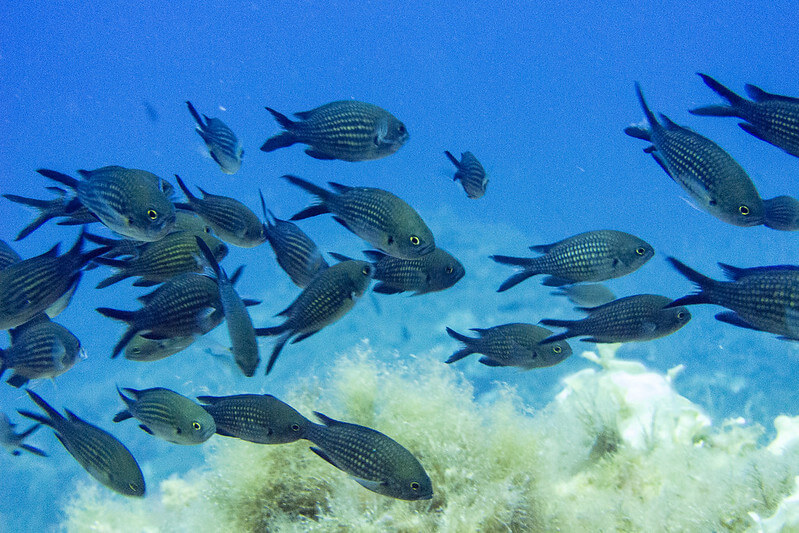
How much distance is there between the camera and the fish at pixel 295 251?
2.88m

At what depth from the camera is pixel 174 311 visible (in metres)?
2.56

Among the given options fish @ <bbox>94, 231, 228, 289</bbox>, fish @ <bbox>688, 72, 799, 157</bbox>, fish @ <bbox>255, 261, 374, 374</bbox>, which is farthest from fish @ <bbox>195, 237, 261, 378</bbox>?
fish @ <bbox>688, 72, 799, 157</bbox>

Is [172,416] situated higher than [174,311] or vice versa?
[174,311]

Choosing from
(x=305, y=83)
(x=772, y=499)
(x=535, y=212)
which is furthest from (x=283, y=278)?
(x=305, y=83)

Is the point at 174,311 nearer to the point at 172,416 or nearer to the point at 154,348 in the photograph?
the point at 172,416

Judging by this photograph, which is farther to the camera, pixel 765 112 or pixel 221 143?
pixel 221 143

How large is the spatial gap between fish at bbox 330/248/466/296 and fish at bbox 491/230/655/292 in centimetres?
44

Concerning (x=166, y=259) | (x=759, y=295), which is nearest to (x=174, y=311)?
(x=166, y=259)

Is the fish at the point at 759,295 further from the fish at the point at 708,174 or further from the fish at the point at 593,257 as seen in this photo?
the fish at the point at 593,257

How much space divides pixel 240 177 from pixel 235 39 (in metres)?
46.2

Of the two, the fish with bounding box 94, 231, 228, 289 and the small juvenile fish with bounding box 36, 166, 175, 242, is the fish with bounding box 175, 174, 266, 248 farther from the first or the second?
the small juvenile fish with bounding box 36, 166, 175, 242

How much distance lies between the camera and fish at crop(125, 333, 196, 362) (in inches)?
121

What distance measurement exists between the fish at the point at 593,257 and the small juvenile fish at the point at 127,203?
2026 millimetres

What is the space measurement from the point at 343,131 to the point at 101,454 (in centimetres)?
244
